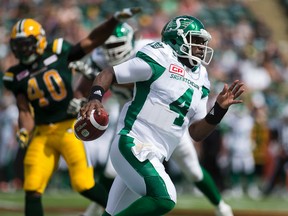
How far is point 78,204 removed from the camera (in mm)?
10766

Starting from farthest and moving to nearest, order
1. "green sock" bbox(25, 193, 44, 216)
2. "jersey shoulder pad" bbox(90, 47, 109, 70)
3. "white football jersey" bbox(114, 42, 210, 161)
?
"jersey shoulder pad" bbox(90, 47, 109, 70)
"green sock" bbox(25, 193, 44, 216)
"white football jersey" bbox(114, 42, 210, 161)

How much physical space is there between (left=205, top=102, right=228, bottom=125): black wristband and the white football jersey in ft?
0.57

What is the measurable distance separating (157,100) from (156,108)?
0.06 metres

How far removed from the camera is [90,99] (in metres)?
5.35

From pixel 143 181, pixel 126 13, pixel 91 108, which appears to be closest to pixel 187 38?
pixel 91 108

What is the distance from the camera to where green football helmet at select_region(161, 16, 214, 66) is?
18.6 feet

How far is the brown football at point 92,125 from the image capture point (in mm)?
5285

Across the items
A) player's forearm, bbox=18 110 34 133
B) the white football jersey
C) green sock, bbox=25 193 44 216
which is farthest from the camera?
player's forearm, bbox=18 110 34 133

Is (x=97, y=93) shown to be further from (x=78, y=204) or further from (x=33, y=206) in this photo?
(x=78, y=204)

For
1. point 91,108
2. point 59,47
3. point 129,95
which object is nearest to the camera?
point 91,108

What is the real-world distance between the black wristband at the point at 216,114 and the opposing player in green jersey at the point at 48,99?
1.62 m

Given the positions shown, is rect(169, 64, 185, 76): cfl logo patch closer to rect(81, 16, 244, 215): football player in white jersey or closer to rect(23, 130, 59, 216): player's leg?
rect(81, 16, 244, 215): football player in white jersey

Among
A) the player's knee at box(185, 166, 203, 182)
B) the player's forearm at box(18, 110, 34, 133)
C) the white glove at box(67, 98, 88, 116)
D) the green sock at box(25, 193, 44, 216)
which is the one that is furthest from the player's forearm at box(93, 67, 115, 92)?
the player's knee at box(185, 166, 203, 182)

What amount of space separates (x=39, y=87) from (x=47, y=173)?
78cm
